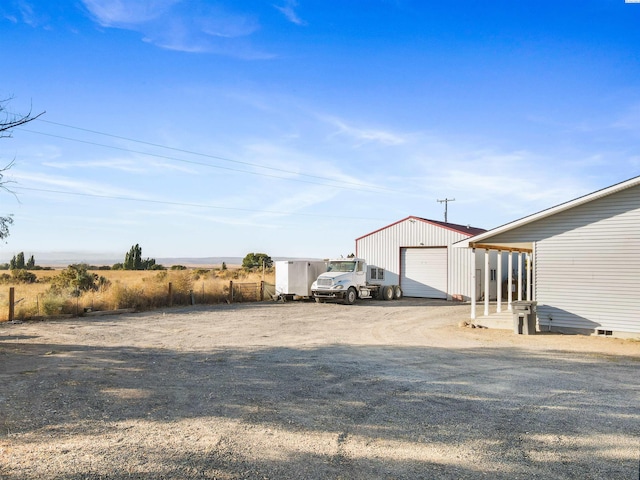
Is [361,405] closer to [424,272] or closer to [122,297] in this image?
[122,297]

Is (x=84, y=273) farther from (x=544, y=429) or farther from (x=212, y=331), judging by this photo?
(x=544, y=429)

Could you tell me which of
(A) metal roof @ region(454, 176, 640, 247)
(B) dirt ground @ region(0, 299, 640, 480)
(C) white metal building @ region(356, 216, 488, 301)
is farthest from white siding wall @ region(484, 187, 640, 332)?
(C) white metal building @ region(356, 216, 488, 301)

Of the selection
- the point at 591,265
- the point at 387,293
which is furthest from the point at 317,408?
the point at 387,293

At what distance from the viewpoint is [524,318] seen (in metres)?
14.8

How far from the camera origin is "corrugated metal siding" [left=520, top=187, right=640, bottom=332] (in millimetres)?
13859

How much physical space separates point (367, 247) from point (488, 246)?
14447 millimetres

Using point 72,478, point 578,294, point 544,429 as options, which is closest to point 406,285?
point 578,294

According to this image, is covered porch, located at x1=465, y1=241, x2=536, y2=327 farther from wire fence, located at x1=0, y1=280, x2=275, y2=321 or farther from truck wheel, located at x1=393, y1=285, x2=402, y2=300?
wire fence, located at x1=0, y1=280, x2=275, y2=321

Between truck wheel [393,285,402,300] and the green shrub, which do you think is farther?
truck wheel [393,285,402,300]

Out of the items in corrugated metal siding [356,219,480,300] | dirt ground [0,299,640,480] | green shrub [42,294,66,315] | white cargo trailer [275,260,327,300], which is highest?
corrugated metal siding [356,219,480,300]

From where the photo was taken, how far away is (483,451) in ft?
17.4

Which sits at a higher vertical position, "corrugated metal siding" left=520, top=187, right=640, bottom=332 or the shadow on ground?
"corrugated metal siding" left=520, top=187, right=640, bottom=332

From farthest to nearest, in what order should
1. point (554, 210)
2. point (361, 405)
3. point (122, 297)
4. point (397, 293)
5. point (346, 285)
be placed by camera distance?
point (397, 293) < point (346, 285) < point (122, 297) < point (554, 210) < point (361, 405)

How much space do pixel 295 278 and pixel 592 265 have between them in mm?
14672
